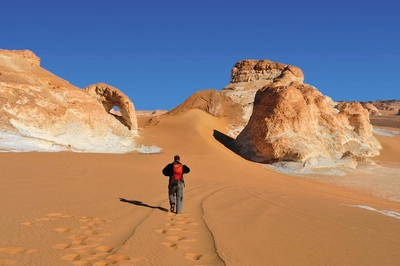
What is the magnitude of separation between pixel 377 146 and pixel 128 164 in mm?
19925

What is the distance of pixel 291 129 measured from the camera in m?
18.0

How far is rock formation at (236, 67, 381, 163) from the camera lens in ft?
56.9

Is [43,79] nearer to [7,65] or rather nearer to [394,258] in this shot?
[7,65]

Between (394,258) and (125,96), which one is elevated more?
(125,96)

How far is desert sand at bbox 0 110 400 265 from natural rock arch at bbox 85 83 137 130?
28.7 feet

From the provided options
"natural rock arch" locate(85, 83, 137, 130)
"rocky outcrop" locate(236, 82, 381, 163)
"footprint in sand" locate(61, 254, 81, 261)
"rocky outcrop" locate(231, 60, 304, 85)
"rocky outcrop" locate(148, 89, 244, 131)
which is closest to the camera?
"footprint in sand" locate(61, 254, 81, 261)

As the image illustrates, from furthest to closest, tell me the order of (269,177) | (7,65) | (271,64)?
(271,64)
(7,65)
(269,177)

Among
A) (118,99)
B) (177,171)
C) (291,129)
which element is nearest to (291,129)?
(291,129)

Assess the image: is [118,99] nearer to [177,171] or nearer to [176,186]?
[177,171]

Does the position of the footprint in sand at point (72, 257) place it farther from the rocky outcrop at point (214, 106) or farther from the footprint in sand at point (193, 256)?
the rocky outcrop at point (214, 106)

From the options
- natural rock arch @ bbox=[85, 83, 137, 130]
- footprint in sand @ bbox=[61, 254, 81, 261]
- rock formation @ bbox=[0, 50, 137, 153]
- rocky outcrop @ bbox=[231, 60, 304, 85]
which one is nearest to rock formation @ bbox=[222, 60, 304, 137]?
rocky outcrop @ bbox=[231, 60, 304, 85]

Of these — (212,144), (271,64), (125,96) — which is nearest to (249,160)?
(212,144)

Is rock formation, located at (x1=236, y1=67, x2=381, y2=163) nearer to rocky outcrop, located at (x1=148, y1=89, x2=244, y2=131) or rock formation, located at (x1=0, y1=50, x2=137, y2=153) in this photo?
rock formation, located at (x1=0, y1=50, x2=137, y2=153)

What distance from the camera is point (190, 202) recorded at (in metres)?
7.59
